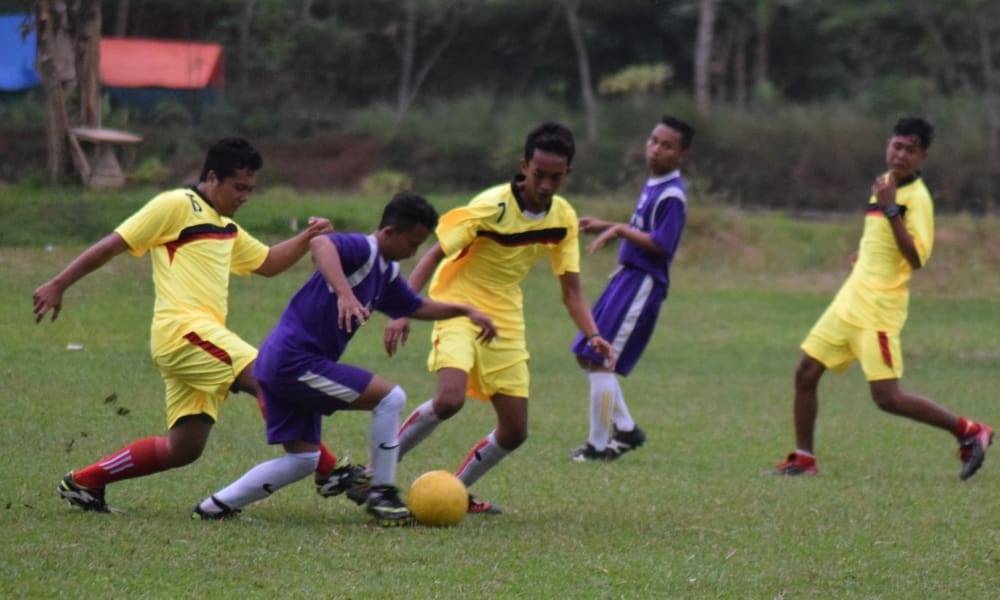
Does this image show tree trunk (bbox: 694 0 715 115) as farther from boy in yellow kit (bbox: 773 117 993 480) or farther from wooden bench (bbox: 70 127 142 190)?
boy in yellow kit (bbox: 773 117 993 480)

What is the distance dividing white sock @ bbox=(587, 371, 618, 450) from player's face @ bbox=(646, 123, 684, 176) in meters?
1.43

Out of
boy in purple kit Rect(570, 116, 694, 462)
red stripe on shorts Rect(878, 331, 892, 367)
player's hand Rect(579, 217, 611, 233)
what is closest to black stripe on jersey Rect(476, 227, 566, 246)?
player's hand Rect(579, 217, 611, 233)

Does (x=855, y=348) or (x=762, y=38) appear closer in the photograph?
(x=855, y=348)

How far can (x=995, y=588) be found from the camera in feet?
20.8

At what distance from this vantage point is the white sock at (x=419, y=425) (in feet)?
26.0

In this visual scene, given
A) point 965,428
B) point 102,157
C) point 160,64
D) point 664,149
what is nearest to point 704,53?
point 160,64

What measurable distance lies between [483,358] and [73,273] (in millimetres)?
2155

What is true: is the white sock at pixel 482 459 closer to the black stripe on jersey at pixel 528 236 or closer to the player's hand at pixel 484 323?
the player's hand at pixel 484 323

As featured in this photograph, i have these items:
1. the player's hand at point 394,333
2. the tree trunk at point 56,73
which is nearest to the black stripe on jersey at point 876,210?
the player's hand at point 394,333

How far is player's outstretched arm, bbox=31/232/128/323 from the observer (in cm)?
682

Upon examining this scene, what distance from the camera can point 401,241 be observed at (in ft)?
23.1

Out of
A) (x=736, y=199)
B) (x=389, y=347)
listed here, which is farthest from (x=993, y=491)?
(x=736, y=199)

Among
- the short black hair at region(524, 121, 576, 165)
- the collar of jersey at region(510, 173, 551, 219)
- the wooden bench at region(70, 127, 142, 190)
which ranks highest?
the short black hair at region(524, 121, 576, 165)

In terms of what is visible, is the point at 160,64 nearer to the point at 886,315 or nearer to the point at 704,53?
the point at 704,53
